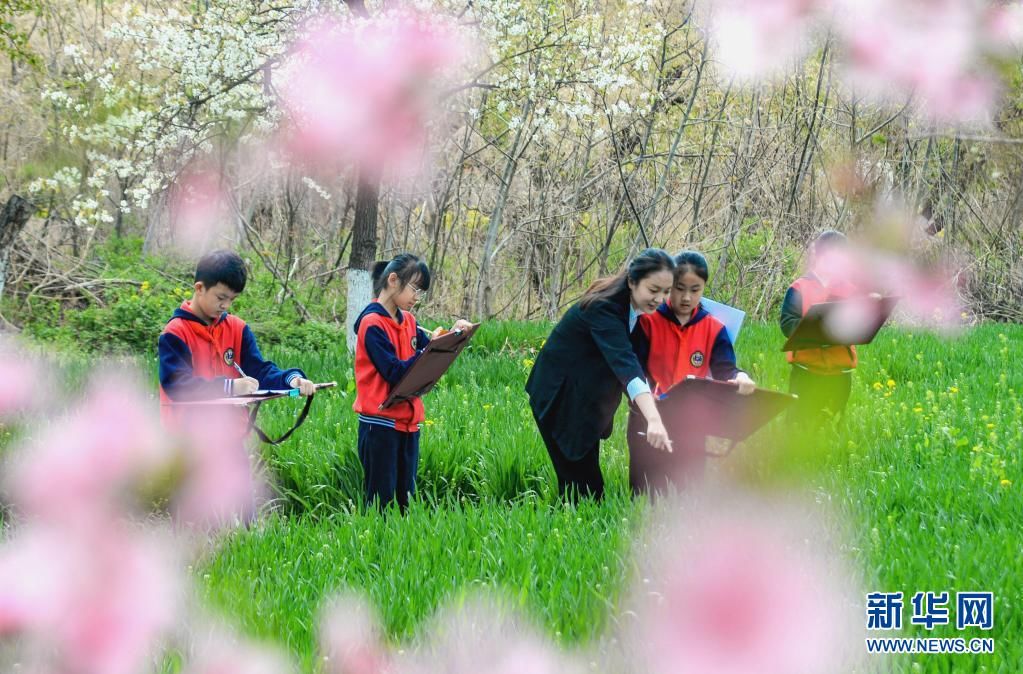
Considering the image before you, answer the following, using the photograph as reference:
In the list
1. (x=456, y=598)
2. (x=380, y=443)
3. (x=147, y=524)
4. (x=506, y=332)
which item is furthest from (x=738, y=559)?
(x=506, y=332)

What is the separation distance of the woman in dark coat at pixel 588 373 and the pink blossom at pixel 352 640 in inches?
52.5

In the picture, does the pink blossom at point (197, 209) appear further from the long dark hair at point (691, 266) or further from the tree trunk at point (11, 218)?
the long dark hair at point (691, 266)

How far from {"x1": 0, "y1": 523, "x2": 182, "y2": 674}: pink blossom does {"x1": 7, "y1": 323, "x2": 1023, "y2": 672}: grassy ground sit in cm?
66

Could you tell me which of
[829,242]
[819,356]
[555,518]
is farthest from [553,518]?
[829,242]

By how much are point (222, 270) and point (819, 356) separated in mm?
3303

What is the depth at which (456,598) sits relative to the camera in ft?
9.88

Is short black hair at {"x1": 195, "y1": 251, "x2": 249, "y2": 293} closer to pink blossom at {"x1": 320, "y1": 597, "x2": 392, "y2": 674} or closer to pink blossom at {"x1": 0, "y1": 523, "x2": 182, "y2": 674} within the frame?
pink blossom at {"x1": 320, "y1": 597, "x2": 392, "y2": 674}

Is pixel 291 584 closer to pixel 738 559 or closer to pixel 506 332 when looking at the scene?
pixel 738 559

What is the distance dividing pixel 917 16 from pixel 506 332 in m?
4.76

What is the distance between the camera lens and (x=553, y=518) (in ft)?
13.1

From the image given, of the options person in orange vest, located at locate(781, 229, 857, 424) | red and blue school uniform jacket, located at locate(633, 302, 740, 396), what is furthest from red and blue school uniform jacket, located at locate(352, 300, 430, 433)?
person in orange vest, located at locate(781, 229, 857, 424)

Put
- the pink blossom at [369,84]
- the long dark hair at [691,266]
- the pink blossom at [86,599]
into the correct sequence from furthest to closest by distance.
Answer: the pink blossom at [369,84] → the long dark hair at [691,266] → the pink blossom at [86,599]

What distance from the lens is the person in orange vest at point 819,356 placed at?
527cm

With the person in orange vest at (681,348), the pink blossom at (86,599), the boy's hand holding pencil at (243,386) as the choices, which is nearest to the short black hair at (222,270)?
the boy's hand holding pencil at (243,386)
